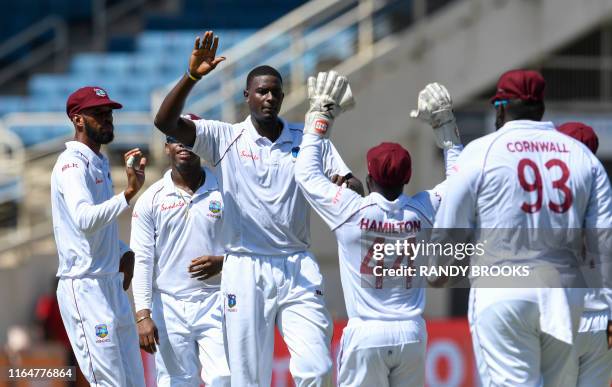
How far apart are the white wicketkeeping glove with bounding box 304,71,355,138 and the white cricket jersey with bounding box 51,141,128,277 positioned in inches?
52.8

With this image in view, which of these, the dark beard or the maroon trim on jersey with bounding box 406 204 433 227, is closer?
the maroon trim on jersey with bounding box 406 204 433 227

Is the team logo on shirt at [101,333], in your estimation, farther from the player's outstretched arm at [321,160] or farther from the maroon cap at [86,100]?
the player's outstretched arm at [321,160]

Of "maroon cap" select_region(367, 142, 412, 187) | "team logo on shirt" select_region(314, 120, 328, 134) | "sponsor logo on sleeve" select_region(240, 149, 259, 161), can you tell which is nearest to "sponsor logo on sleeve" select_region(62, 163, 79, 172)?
"sponsor logo on sleeve" select_region(240, 149, 259, 161)

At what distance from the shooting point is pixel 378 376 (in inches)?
285

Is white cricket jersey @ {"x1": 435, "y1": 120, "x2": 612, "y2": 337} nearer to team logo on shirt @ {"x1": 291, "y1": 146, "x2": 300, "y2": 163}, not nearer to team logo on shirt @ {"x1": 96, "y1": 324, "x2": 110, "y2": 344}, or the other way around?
team logo on shirt @ {"x1": 291, "y1": 146, "x2": 300, "y2": 163}

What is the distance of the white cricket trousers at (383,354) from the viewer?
7.22m

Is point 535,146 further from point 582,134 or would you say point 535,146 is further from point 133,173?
point 133,173

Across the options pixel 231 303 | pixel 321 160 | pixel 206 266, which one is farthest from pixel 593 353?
pixel 206 266

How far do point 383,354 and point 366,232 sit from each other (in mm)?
680

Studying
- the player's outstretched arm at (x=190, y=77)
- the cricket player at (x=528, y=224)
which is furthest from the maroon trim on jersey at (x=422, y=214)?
the player's outstretched arm at (x=190, y=77)

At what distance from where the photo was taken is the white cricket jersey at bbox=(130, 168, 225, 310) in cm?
882

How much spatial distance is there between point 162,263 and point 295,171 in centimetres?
183

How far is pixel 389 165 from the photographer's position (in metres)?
7.20

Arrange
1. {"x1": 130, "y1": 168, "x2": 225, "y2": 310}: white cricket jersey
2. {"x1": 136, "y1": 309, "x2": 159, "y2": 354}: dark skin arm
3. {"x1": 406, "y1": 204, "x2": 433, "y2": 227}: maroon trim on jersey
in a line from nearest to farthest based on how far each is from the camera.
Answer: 1. {"x1": 406, "y1": 204, "x2": 433, "y2": 227}: maroon trim on jersey
2. {"x1": 136, "y1": 309, "x2": 159, "y2": 354}: dark skin arm
3. {"x1": 130, "y1": 168, "x2": 225, "y2": 310}: white cricket jersey
